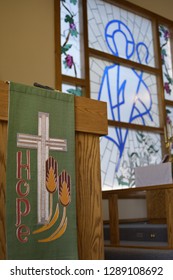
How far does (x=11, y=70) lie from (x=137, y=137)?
2054mm

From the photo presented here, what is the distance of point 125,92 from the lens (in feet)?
17.4

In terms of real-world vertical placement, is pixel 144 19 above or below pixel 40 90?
above

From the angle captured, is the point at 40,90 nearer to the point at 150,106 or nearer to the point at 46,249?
the point at 46,249

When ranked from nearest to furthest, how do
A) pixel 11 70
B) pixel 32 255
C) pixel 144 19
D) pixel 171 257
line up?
pixel 32 255 → pixel 171 257 → pixel 11 70 → pixel 144 19

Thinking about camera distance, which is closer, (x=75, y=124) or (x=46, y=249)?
(x=46, y=249)

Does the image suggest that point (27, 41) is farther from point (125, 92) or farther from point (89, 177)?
point (89, 177)

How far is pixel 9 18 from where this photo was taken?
13.5 feet

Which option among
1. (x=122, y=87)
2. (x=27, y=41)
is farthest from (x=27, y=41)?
(x=122, y=87)

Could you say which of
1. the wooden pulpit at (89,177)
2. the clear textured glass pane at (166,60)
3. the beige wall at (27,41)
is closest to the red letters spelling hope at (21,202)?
the wooden pulpit at (89,177)

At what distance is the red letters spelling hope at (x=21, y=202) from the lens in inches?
63.1

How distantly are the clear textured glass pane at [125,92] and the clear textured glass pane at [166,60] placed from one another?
30 cm

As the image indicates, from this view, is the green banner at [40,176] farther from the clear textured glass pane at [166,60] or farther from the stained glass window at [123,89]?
the clear textured glass pane at [166,60]

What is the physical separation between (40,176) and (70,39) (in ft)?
11.2
